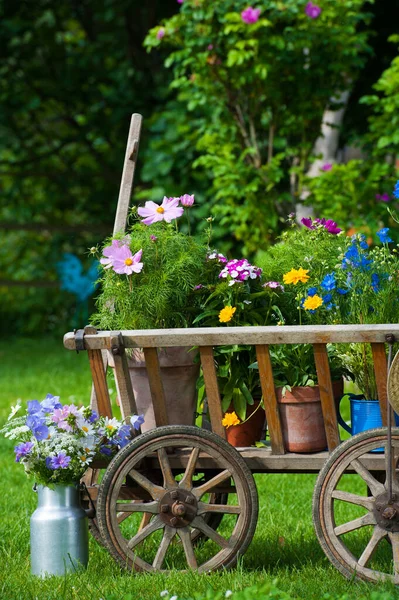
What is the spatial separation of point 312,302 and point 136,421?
651 millimetres

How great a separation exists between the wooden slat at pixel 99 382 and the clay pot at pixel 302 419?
56cm

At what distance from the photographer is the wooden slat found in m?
2.88

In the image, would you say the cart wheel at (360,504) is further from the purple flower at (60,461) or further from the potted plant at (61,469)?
the purple flower at (60,461)

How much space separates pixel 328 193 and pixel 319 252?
10.7 ft

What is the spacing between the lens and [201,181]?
814 cm

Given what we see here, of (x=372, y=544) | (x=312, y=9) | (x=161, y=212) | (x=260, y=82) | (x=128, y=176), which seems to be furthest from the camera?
(x=260, y=82)

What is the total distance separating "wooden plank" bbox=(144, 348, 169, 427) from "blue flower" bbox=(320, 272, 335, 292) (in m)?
0.56

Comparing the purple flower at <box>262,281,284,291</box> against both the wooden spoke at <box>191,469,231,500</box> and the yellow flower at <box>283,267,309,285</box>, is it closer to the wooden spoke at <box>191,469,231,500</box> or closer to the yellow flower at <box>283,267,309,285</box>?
the yellow flower at <box>283,267,309,285</box>

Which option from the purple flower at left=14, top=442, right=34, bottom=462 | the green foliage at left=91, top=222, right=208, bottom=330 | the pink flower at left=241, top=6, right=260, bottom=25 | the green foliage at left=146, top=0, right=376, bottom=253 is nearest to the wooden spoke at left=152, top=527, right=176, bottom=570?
the purple flower at left=14, top=442, right=34, bottom=462

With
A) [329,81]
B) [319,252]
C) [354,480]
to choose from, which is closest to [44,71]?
[329,81]

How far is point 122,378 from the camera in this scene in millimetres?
2854

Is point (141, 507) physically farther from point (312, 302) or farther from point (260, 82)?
point (260, 82)

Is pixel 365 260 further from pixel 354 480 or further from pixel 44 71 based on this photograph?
pixel 44 71

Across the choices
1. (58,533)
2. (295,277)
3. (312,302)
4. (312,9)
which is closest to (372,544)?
(312,302)
